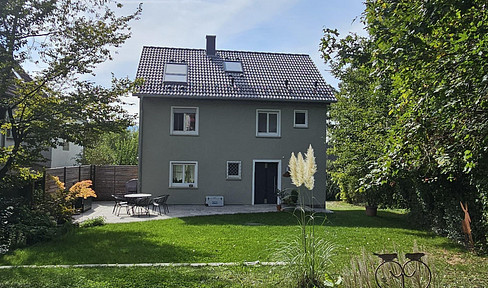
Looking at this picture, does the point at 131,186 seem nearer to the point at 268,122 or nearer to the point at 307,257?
the point at 268,122

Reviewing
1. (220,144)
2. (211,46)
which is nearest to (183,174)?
(220,144)

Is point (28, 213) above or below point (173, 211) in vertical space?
above

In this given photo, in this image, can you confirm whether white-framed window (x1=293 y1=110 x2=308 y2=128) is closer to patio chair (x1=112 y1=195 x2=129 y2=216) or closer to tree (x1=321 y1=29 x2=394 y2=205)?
tree (x1=321 y1=29 x2=394 y2=205)

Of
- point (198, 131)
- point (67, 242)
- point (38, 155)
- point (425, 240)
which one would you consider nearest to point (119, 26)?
point (38, 155)

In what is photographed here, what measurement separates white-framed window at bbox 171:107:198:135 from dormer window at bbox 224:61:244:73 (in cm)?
334

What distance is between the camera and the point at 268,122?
1867 centimetres

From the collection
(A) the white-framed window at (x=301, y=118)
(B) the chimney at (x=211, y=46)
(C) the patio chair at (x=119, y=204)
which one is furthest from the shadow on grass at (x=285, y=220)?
(B) the chimney at (x=211, y=46)

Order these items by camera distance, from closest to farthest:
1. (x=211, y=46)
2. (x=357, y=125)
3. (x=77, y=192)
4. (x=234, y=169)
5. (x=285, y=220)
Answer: (x=77, y=192), (x=285, y=220), (x=357, y=125), (x=234, y=169), (x=211, y=46)

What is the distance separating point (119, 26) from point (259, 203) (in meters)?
10.7

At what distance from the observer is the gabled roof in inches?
703

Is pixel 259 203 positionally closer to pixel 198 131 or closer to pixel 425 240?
pixel 198 131

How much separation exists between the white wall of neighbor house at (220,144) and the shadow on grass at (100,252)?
25.2 feet

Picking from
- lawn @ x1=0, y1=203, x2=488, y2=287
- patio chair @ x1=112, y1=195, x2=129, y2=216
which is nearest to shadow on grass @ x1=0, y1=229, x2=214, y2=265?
lawn @ x1=0, y1=203, x2=488, y2=287

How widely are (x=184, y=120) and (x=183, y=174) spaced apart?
2.56 meters
